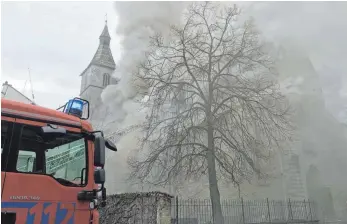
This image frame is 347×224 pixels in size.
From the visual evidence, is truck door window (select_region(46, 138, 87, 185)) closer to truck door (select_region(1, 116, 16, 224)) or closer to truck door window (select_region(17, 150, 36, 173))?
truck door window (select_region(17, 150, 36, 173))

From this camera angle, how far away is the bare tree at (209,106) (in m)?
11.5

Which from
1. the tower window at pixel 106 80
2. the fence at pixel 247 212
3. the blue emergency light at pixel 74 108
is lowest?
the fence at pixel 247 212

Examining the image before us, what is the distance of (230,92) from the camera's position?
40.7ft

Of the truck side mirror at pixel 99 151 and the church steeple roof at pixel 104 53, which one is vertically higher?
the church steeple roof at pixel 104 53

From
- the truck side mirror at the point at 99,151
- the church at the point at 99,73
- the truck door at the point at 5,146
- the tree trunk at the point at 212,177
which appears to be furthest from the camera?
the church at the point at 99,73

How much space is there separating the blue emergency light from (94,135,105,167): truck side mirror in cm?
63

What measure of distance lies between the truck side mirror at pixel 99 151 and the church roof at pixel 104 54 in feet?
153

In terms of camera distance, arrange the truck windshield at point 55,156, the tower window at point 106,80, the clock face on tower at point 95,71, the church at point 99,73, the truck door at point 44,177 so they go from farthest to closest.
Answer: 1. the clock face on tower at point 95,71
2. the tower window at point 106,80
3. the church at point 99,73
4. the truck windshield at point 55,156
5. the truck door at point 44,177

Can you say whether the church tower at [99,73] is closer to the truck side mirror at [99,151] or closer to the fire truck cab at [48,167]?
the fire truck cab at [48,167]

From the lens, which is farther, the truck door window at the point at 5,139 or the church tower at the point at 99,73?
the church tower at the point at 99,73

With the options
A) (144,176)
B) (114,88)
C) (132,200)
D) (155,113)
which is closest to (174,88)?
(155,113)

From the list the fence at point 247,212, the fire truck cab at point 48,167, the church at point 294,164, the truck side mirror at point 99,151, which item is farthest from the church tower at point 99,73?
the truck side mirror at point 99,151

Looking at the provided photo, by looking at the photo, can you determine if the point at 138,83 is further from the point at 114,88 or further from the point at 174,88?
the point at 114,88

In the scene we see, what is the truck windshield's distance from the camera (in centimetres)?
340
